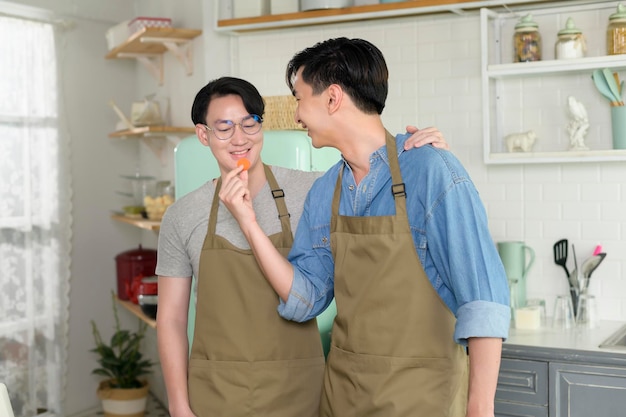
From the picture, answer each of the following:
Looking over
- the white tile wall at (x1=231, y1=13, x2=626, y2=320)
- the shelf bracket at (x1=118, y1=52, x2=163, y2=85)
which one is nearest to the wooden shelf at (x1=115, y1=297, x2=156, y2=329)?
the shelf bracket at (x1=118, y1=52, x2=163, y2=85)

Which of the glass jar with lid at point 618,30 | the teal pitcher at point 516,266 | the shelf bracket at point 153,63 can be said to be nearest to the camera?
the glass jar with lid at point 618,30

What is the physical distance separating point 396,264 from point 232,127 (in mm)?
699

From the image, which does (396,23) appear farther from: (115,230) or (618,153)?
(115,230)

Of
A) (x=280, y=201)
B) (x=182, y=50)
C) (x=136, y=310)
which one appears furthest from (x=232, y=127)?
(x=136, y=310)

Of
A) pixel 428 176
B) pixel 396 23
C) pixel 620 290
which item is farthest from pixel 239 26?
pixel 428 176

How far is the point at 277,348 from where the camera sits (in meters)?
2.33

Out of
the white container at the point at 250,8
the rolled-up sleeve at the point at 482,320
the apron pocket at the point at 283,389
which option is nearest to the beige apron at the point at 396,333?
the rolled-up sleeve at the point at 482,320

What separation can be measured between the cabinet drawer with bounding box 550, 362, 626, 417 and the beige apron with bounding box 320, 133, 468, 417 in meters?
1.54

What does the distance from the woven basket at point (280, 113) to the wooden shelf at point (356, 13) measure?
3.17 ft

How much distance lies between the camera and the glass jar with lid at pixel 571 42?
3.79 meters

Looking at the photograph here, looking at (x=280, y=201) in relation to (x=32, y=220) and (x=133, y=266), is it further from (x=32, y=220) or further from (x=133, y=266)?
(x=32, y=220)

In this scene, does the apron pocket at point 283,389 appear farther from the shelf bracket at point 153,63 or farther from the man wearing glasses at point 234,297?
the shelf bracket at point 153,63

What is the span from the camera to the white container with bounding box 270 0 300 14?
14.5ft

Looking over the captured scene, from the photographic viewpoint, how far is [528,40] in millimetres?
3896
